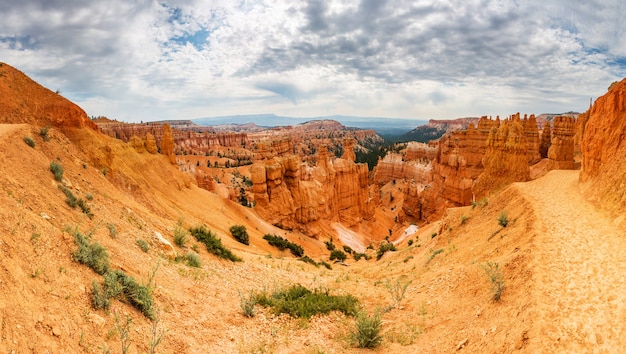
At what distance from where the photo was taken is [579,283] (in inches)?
288

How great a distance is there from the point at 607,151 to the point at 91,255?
1863 cm

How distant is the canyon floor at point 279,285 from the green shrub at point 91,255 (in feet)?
0.56

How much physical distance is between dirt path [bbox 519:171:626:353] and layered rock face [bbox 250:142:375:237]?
22.9 metres

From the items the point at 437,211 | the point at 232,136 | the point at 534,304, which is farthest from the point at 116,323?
the point at 232,136

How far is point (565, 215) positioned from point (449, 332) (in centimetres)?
741

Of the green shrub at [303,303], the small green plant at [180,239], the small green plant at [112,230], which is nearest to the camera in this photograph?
the green shrub at [303,303]

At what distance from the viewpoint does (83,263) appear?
6.67 metres

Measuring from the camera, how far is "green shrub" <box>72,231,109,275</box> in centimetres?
667

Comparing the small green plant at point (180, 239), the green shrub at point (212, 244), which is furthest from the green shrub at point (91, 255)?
the green shrub at point (212, 244)

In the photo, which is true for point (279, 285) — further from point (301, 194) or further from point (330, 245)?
point (301, 194)

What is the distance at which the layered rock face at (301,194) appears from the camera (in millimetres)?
31266

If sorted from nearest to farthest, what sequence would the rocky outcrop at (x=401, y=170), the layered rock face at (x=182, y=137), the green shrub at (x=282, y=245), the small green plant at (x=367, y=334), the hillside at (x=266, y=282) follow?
the hillside at (x=266, y=282) < the small green plant at (x=367, y=334) < the green shrub at (x=282, y=245) < the rocky outcrop at (x=401, y=170) < the layered rock face at (x=182, y=137)

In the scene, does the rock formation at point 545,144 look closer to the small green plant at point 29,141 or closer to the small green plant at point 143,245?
the small green plant at point 143,245

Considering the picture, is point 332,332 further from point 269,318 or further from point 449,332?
point 449,332
